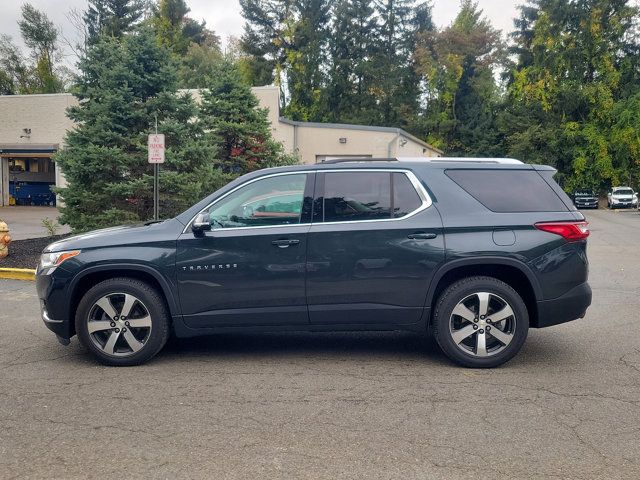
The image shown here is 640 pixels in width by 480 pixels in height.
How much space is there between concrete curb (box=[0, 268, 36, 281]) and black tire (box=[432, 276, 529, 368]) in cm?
784

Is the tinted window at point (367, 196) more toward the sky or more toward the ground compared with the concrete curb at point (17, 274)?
more toward the sky

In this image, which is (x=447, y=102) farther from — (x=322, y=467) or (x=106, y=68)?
(x=322, y=467)

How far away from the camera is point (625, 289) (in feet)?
31.0

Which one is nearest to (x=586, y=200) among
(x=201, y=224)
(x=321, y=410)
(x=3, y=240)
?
(x=3, y=240)

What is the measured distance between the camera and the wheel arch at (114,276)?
5.33 metres

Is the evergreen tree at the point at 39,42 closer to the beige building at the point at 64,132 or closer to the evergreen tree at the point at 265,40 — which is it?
the evergreen tree at the point at 265,40

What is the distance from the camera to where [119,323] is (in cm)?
542

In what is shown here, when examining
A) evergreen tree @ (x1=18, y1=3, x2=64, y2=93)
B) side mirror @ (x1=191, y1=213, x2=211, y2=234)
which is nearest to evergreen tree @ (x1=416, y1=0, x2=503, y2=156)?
evergreen tree @ (x1=18, y1=3, x2=64, y2=93)

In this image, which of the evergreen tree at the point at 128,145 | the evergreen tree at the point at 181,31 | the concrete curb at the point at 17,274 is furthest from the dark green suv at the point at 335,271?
the evergreen tree at the point at 181,31

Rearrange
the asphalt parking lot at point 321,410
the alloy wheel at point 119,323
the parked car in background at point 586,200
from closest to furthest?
1. the asphalt parking lot at point 321,410
2. the alloy wheel at point 119,323
3. the parked car in background at point 586,200

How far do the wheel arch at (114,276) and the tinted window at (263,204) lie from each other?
26.5 inches

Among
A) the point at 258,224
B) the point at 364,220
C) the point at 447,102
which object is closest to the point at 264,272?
the point at 258,224

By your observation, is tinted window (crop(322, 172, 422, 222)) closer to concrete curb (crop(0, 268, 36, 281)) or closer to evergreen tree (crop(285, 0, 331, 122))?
concrete curb (crop(0, 268, 36, 281))

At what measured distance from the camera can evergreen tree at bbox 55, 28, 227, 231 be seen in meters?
13.2
